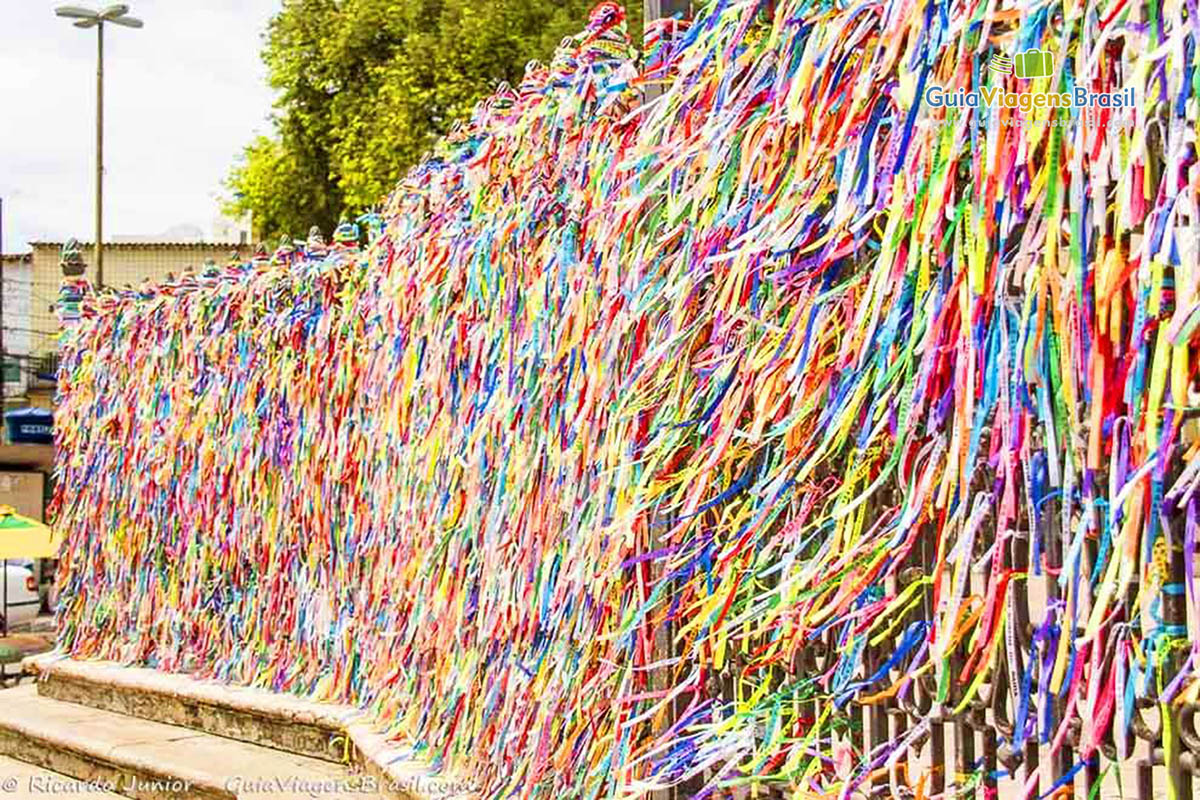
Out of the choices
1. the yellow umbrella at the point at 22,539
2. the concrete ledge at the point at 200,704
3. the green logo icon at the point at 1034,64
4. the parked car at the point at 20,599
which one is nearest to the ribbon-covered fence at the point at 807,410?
the green logo icon at the point at 1034,64

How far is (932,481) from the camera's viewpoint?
2.20 metres

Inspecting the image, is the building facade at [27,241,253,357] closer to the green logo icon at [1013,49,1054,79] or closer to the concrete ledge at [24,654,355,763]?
the concrete ledge at [24,654,355,763]

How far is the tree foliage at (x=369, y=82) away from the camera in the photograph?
21766 mm

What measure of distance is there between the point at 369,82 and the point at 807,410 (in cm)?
2195

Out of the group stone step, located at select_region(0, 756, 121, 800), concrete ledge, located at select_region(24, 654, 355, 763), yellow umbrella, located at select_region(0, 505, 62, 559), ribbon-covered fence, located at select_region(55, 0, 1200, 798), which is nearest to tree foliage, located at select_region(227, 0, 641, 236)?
yellow umbrella, located at select_region(0, 505, 62, 559)

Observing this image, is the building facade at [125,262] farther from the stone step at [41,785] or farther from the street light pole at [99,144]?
the stone step at [41,785]

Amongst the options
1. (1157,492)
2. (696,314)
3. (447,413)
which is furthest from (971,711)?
(447,413)

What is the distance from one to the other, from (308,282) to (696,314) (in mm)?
→ 3702

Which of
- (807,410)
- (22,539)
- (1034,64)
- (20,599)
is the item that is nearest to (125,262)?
(20,599)

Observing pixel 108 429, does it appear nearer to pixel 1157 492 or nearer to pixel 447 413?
pixel 447 413

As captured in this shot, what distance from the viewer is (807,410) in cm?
251

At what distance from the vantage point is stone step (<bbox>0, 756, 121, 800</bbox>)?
661 cm

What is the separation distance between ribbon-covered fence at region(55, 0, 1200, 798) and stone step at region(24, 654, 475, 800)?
145 mm

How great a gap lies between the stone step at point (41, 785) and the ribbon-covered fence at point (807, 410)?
6.61 ft
